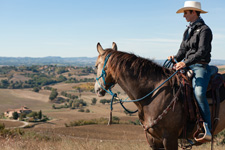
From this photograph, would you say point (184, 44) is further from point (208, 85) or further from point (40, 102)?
point (40, 102)

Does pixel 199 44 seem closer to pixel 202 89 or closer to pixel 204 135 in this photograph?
pixel 202 89

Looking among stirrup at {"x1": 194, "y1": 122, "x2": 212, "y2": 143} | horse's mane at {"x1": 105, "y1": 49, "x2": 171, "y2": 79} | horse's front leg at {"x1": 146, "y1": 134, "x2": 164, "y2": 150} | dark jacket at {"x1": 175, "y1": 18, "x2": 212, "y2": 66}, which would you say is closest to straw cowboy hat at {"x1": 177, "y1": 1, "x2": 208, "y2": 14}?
dark jacket at {"x1": 175, "y1": 18, "x2": 212, "y2": 66}

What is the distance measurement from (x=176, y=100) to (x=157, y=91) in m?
0.35

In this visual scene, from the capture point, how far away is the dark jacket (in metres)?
3.96

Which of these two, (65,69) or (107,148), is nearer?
(107,148)

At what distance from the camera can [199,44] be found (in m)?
4.01

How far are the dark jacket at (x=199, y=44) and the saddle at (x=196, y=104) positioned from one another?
9.7 inches

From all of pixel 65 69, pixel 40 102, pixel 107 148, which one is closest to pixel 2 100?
pixel 40 102

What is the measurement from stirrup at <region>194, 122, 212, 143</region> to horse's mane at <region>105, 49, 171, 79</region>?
1.11 m

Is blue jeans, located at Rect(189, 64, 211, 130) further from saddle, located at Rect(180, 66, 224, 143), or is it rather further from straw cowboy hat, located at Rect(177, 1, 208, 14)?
straw cowboy hat, located at Rect(177, 1, 208, 14)

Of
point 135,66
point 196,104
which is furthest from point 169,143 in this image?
point 135,66

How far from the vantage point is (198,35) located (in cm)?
411

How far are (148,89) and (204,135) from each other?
3.88ft

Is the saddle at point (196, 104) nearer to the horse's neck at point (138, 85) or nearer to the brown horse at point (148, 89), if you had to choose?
the brown horse at point (148, 89)
